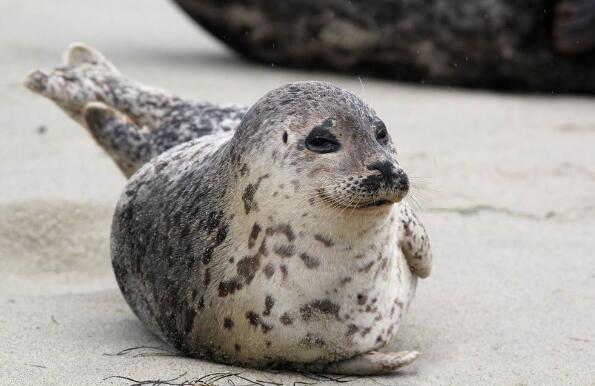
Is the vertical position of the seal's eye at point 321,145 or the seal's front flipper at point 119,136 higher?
the seal's eye at point 321,145

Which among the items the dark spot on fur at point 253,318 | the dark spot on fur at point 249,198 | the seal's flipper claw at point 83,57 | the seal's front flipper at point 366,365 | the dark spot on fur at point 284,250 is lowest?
the seal's front flipper at point 366,365

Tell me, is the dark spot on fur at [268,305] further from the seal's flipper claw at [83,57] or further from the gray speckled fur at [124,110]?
the seal's flipper claw at [83,57]

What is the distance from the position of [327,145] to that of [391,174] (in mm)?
221


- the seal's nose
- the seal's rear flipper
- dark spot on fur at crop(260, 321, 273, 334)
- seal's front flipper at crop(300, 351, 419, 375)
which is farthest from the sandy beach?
the seal's nose

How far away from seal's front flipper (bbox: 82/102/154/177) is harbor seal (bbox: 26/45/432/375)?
117 centimetres

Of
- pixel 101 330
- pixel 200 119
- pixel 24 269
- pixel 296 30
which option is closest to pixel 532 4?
pixel 296 30

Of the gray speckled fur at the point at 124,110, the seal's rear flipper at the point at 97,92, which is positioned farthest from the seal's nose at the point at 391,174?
the seal's rear flipper at the point at 97,92

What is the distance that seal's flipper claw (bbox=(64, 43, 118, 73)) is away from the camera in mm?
5500

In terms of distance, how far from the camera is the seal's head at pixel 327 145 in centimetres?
306

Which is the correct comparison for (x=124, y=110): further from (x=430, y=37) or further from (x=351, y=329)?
(x=430, y=37)

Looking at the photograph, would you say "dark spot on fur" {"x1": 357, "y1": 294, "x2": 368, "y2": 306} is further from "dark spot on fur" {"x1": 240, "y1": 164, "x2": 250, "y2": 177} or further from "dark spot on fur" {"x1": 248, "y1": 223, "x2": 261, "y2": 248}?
"dark spot on fur" {"x1": 240, "y1": 164, "x2": 250, "y2": 177}

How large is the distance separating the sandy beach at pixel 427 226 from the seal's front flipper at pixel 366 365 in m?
0.04

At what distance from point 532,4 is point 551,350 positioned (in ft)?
15.4

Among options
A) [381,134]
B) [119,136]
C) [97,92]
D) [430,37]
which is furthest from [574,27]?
[381,134]
